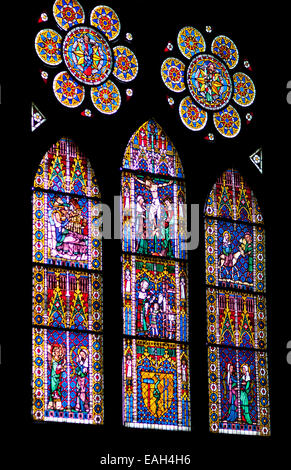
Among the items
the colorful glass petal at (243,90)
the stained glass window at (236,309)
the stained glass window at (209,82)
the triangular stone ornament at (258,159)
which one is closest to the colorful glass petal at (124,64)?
the stained glass window at (209,82)

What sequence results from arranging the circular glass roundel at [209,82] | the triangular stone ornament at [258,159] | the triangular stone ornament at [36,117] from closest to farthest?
the triangular stone ornament at [36,117] < the circular glass roundel at [209,82] < the triangular stone ornament at [258,159]

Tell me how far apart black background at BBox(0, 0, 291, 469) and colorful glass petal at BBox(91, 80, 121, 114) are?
0.42 ft

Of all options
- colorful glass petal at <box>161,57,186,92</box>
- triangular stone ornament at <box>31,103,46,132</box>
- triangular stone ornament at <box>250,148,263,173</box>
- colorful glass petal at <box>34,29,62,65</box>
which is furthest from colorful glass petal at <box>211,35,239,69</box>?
triangular stone ornament at <box>31,103,46,132</box>

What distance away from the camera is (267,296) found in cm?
1847

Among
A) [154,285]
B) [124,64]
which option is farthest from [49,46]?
[154,285]

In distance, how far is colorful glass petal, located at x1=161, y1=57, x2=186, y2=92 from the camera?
18.8 m

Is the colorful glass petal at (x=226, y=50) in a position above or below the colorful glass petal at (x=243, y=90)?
above

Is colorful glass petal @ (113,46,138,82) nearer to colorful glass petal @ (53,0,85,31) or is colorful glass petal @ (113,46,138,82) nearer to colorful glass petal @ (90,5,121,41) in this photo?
colorful glass petal @ (90,5,121,41)

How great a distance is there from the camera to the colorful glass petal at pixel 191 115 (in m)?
18.7

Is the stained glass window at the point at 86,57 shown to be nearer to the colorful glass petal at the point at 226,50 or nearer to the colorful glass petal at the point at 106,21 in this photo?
the colorful glass petal at the point at 106,21

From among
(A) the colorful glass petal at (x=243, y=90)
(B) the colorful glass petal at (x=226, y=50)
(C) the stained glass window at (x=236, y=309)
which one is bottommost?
(C) the stained glass window at (x=236, y=309)

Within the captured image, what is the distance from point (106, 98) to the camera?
18.2 metres

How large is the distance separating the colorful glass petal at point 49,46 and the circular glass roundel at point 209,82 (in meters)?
1.98
